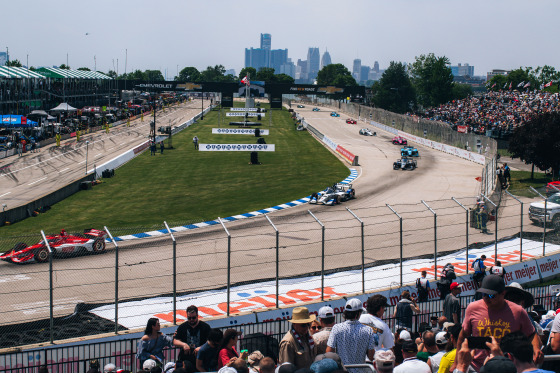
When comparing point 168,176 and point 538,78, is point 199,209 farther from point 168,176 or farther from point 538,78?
point 538,78

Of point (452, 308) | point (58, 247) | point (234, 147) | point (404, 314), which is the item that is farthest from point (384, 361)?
point (234, 147)

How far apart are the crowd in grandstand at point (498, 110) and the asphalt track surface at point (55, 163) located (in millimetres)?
39528

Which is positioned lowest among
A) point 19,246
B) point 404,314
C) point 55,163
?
point 55,163

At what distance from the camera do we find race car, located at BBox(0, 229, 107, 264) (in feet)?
61.9

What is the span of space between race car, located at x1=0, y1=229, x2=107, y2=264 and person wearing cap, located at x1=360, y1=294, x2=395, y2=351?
12708 mm

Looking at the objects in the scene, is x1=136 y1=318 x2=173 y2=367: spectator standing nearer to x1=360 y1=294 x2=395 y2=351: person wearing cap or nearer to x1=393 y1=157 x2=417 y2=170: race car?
x1=360 y1=294 x2=395 y2=351: person wearing cap

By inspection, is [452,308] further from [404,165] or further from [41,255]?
[404,165]

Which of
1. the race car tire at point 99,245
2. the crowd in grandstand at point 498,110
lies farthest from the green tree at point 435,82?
the race car tire at point 99,245

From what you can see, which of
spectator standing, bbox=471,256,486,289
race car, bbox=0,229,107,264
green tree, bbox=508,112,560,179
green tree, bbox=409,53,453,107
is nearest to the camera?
spectator standing, bbox=471,256,486,289

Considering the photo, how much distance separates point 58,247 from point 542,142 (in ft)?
103

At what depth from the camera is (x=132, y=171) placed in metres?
43.5

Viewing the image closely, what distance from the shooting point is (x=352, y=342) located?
723 cm

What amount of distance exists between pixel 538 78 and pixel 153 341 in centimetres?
18246

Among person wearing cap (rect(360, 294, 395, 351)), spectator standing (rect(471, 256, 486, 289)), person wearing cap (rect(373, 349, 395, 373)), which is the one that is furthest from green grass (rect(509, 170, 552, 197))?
person wearing cap (rect(373, 349, 395, 373))
